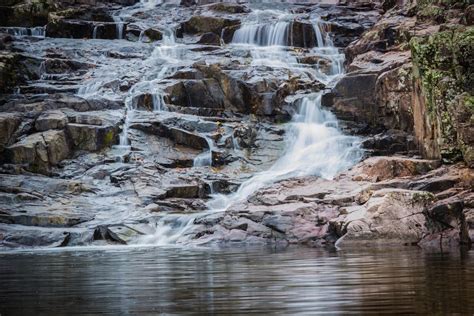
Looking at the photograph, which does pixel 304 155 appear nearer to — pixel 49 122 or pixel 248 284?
pixel 49 122

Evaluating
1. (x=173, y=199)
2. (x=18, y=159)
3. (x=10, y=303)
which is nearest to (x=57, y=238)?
(x=173, y=199)

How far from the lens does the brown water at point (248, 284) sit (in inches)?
219

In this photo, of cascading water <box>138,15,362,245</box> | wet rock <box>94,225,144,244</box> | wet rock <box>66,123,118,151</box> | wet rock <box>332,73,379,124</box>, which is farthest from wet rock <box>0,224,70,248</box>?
wet rock <box>332,73,379,124</box>

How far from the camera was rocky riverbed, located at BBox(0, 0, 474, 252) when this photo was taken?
54.9 ft

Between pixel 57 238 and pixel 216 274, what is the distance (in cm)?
970

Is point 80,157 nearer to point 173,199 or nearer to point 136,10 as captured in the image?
point 173,199

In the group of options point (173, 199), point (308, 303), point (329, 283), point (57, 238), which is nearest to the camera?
point (308, 303)

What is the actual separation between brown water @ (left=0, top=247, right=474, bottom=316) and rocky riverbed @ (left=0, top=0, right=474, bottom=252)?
421 cm

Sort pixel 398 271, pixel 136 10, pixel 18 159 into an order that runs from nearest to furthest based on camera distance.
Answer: pixel 398 271
pixel 18 159
pixel 136 10

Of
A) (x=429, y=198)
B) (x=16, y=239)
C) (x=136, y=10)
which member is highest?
(x=136, y=10)

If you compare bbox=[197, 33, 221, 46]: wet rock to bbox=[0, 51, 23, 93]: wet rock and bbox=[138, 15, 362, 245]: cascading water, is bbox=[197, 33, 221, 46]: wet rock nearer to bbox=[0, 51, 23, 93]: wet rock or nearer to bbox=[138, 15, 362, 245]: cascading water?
bbox=[138, 15, 362, 245]: cascading water

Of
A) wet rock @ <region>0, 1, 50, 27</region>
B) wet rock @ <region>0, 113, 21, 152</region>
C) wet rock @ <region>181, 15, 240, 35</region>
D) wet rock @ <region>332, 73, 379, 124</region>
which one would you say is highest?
wet rock @ <region>0, 1, 50, 27</region>

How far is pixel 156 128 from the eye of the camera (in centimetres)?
2634

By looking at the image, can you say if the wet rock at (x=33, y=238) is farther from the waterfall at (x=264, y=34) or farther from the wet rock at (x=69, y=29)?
the wet rock at (x=69, y=29)
